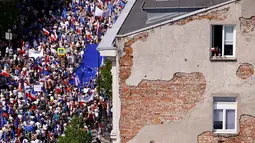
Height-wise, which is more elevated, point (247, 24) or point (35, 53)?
point (247, 24)

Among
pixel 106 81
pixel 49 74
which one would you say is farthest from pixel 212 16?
pixel 49 74

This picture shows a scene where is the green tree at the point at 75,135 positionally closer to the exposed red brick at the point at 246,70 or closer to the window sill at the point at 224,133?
the window sill at the point at 224,133

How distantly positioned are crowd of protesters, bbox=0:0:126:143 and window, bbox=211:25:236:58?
19.2 meters

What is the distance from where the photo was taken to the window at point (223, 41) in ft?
98.5

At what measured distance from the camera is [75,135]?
44906 millimetres

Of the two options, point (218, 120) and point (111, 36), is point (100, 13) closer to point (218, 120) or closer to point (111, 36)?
point (111, 36)

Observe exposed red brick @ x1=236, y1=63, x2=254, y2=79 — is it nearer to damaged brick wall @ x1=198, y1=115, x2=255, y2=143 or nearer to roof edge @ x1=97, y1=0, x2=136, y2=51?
damaged brick wall @ x1=198, y1=115, x2=255, y2=143

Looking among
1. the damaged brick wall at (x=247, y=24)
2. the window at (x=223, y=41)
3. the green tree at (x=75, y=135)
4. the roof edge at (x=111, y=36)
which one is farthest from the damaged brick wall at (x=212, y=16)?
the green tree at (x=75, y=135)

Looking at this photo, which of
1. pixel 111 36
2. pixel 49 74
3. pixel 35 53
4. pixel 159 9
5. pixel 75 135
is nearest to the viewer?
pixel 159 9

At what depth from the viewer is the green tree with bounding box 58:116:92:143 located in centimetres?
4475

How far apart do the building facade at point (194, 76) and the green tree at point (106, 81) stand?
2190 centimetres

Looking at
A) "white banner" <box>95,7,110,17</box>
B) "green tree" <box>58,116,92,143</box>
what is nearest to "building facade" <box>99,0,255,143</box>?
"green tree" <box>58,116,92,143</box>

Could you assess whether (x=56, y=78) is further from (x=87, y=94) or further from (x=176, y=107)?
(x=176, y=107)

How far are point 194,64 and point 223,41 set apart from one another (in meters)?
1.06
